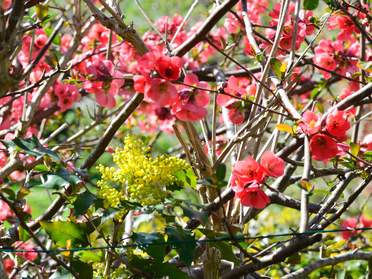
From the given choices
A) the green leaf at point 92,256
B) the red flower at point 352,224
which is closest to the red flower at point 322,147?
the green leaf at point 92,256

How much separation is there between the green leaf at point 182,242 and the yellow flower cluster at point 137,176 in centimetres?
8

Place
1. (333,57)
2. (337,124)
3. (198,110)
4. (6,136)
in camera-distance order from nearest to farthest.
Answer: (337,124), (198,110), (6,136), (333,57)

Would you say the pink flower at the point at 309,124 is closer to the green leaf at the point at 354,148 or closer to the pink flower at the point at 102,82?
the green leaf at the point at 354,148

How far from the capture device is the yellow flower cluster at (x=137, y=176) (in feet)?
5.19

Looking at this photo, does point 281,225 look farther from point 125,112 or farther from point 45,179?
point 45,179

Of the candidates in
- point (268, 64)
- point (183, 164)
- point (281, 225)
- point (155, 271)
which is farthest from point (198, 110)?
point (281, 225)

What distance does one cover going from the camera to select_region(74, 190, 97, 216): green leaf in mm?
1580

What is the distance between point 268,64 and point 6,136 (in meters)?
0.94

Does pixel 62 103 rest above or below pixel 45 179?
above

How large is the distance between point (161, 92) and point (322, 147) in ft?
1.30

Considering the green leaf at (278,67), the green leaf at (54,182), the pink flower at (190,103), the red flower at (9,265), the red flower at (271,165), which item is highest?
the green leaf at (278,67)

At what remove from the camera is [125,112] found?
208 cm

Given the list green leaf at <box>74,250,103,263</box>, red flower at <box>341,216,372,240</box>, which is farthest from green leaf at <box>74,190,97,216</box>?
red flower at <box>341,216,372,240</box>

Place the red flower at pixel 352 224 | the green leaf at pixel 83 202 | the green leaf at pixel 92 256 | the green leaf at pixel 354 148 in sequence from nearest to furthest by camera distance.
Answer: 1. the green leaf at pixel 83 202
2. the green leaf at pixel 354 148
3. the green leaf at pixel 92 256
4. the red flower at pixel 352 224
